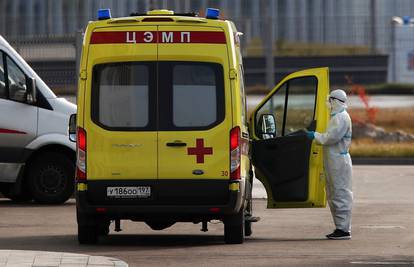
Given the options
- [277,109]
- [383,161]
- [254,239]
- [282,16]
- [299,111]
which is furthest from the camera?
[282,16]

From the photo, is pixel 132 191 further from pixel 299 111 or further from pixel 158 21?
pixel 299 111

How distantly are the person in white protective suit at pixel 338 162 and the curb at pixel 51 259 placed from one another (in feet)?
11.5

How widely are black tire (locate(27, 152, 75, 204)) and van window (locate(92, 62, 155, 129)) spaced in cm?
560

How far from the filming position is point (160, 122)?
14102mm

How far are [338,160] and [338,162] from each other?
0.02m

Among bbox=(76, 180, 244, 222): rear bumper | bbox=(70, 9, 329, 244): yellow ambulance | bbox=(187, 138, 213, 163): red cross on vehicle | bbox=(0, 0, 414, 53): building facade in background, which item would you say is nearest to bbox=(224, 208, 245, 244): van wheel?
bbox=(70, 9, 329, 244): yellow ambulance

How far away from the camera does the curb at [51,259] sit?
39.3ft

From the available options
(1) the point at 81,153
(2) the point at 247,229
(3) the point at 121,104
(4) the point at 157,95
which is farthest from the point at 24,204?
(4) the point at 157,95

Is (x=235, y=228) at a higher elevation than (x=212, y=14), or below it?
below

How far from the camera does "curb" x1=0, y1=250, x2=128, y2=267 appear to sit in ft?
39.3

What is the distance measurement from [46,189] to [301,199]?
5.37 meters

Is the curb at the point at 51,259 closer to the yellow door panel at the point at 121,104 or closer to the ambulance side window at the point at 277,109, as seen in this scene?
the yellow door panel at the point at 121,104

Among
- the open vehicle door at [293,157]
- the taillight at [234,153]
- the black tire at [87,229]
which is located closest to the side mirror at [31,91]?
the open vehicle door at [293,157]

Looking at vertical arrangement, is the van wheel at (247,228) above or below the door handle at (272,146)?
below
